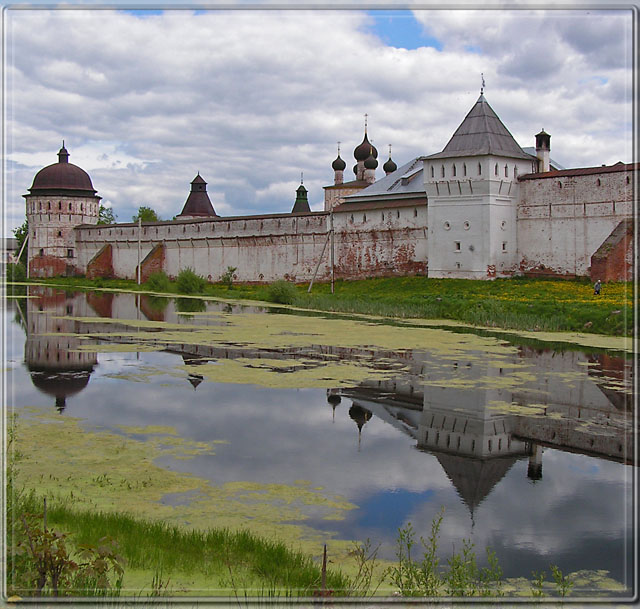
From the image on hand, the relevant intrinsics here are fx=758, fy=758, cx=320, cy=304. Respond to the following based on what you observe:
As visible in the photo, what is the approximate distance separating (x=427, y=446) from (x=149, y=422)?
104 inches

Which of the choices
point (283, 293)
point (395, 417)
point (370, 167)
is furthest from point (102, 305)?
point (370, 167)

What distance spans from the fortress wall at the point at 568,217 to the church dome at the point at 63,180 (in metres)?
27.9

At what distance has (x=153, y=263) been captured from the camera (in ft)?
116

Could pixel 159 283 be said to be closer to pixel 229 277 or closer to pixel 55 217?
pixel 229 277

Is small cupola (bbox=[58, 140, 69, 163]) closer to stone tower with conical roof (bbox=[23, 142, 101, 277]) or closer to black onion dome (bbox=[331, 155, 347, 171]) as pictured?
stone tower with conical roof (bbox=[23, 142, 101, 277])

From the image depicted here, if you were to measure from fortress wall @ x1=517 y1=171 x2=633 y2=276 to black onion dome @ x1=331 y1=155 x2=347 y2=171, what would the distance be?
65.7ft

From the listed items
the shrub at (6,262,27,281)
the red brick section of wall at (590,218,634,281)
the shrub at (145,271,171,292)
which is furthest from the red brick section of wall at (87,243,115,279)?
the red brick section of wall at (590,218,634,281)

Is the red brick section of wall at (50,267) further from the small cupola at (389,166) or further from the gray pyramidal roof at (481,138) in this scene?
the gray pyramidal roof at (481,138)

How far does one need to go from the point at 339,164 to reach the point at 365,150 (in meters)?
2.10

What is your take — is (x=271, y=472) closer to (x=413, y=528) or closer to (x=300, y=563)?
(x=413, y=528)

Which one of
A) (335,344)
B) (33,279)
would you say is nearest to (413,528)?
(335,344)

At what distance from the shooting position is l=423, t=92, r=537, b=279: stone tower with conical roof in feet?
72.2

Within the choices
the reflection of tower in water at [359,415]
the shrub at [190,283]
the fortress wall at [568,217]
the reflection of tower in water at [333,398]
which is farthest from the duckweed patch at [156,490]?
the shrub at [190,283]

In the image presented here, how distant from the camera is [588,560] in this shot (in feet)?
14.2
